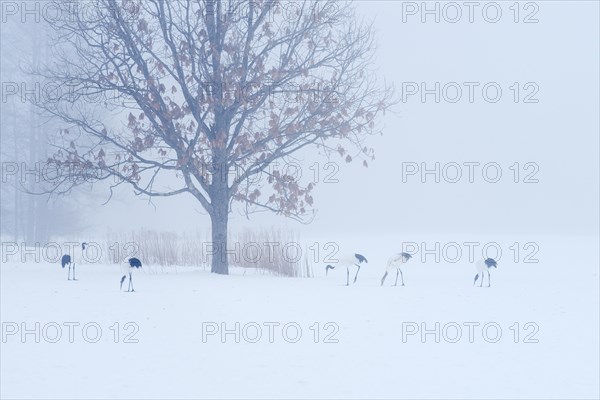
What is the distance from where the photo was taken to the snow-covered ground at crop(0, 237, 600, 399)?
7.16m

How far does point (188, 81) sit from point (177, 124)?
107 centimetres

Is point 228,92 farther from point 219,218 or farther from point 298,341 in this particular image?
point 298,341

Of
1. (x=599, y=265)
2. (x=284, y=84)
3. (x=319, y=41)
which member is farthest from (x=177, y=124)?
(x=599, y=265)

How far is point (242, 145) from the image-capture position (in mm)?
16406

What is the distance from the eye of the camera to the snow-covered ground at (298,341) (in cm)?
716

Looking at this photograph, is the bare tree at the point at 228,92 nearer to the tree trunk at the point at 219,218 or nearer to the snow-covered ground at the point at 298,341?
the tree trunk at the point at 219,218

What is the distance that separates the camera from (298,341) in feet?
30.0

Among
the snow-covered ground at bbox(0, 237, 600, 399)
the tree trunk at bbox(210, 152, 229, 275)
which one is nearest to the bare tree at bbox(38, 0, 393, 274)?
the tree trunk at bbox(210, 152, 229, 275)

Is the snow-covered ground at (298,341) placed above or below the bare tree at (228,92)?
below

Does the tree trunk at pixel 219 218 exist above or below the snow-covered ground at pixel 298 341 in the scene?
above

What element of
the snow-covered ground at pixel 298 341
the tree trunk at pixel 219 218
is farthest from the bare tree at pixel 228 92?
the snow-covered ground at pixel 298 341

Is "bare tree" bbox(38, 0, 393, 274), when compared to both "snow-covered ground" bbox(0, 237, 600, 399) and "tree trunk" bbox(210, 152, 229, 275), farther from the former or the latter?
"snow-covered ground" bbox(0, 237, 600, 399)

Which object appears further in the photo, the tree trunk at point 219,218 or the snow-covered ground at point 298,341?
the tree trunk at point 219,218

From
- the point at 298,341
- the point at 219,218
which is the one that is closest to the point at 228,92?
the point at 219,218
